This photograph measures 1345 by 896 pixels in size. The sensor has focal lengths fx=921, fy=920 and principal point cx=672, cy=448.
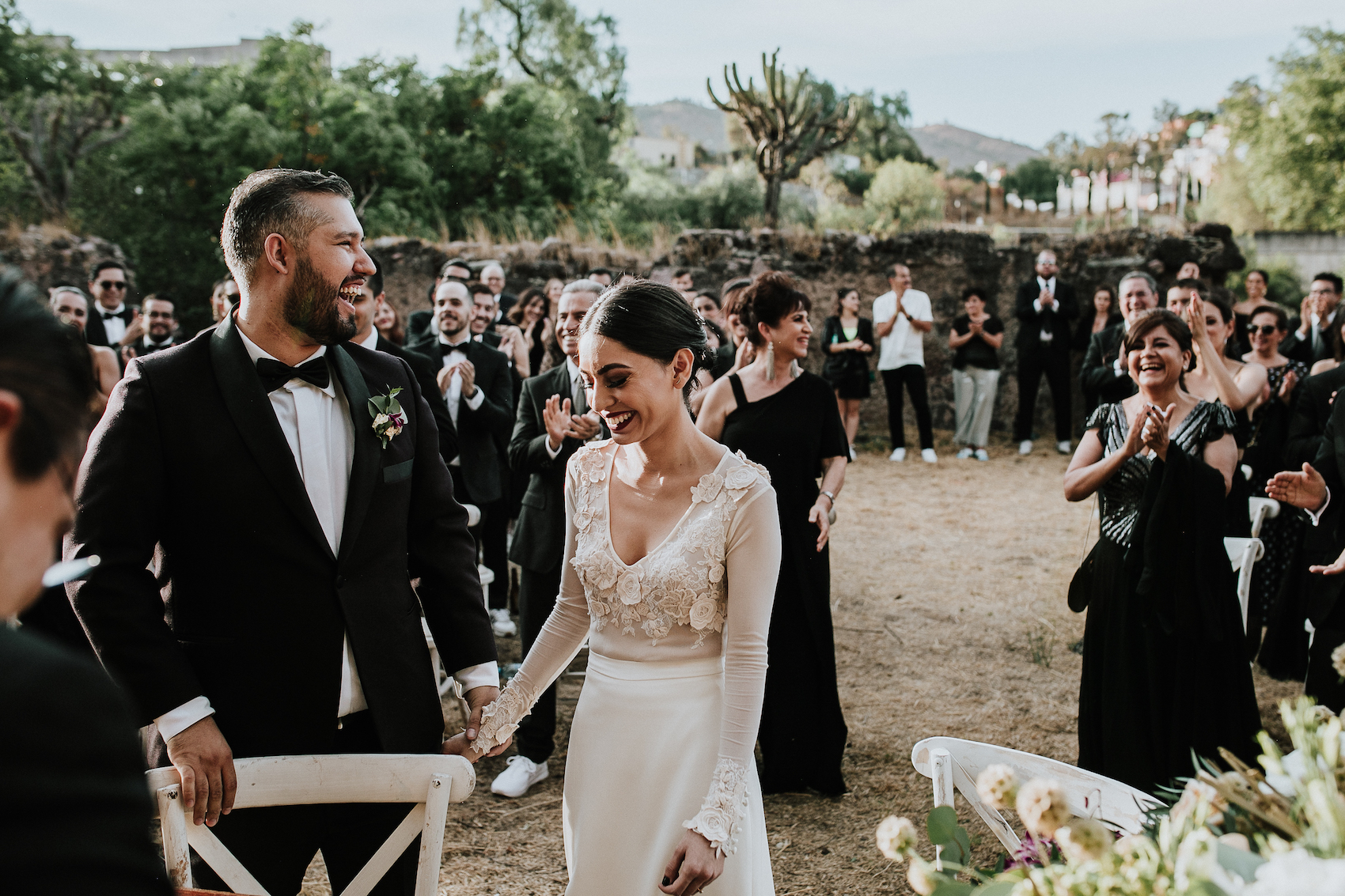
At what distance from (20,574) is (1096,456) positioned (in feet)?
12.3

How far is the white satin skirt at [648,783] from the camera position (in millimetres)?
2057

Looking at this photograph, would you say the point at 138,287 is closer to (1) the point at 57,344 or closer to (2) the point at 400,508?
(2) the point at 400,508

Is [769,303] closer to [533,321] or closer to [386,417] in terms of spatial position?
[386,417]

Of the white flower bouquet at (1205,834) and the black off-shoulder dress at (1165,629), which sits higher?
the white flower bouquet at (1205,834)

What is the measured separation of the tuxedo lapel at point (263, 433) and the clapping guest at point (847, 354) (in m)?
9.11

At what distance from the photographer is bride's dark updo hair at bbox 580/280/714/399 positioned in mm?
2098

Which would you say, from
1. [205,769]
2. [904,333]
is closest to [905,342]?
[904,333]

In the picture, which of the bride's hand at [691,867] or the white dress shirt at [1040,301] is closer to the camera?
the bride's hand at [691,867]

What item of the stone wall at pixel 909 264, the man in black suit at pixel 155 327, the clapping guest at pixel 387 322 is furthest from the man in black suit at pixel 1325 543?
the stone wall at pixel 909 264

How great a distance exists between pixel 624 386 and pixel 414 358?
2074mm

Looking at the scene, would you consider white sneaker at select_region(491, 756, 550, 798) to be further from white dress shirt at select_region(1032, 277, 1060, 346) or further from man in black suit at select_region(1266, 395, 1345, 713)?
white dress shirt at select_region(1032, 277, 1060, 346)

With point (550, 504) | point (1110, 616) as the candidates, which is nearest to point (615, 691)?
point (550, 504)

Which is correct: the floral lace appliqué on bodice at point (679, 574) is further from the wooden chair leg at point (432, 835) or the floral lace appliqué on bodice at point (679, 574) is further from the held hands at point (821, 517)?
the held hands at point (821, 517)

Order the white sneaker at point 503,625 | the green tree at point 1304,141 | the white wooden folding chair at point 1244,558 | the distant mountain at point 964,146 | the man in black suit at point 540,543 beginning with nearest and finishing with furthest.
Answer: the man in black suit at point 540,543, the white wooden folding chair at point 1244,558, the white sneaker at point 503,625, the green tree at point 1304,141, the distant mountain at point 964,146
